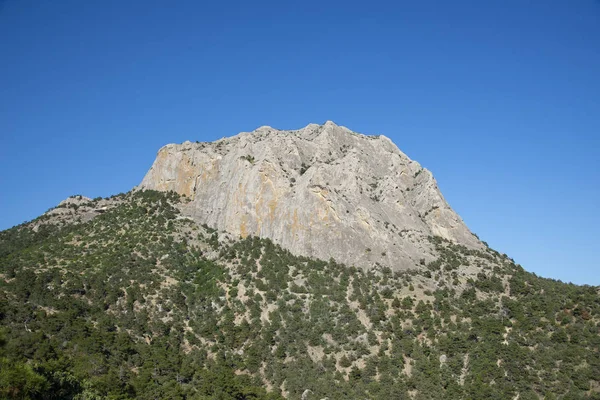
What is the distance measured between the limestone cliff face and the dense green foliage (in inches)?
190

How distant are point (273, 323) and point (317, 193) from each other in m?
26.2

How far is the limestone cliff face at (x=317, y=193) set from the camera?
8494 centimetres

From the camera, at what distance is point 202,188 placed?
100750 mm

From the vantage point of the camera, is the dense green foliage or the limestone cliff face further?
the limestone cliff face

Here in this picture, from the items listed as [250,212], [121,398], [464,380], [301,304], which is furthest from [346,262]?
[121,398]

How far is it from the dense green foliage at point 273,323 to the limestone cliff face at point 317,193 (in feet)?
15.8

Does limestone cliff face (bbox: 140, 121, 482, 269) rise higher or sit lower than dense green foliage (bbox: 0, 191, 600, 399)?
higher

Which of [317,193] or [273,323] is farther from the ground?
[317,193]

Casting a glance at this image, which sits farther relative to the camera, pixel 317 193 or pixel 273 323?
pixel 317 193

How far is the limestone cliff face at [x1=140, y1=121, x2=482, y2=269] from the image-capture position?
84.9 meters

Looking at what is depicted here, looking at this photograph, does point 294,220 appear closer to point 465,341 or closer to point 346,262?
point 346,262

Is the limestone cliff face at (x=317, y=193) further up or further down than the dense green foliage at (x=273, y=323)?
further up

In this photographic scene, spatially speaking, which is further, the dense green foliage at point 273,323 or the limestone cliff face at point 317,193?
the limestone cliff face at point 317,193

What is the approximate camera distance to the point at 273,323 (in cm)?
7144
